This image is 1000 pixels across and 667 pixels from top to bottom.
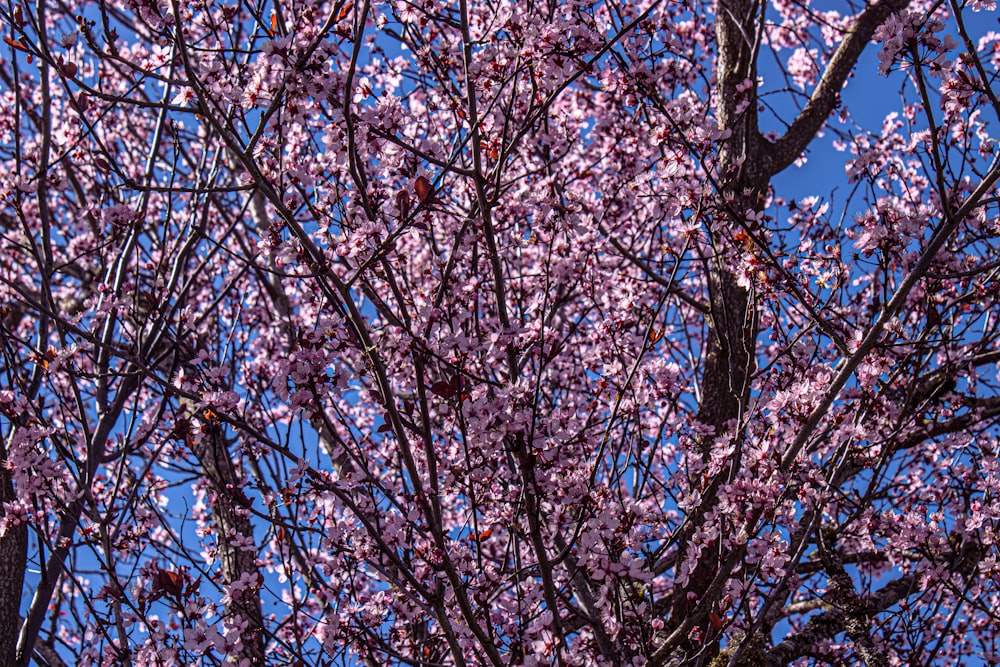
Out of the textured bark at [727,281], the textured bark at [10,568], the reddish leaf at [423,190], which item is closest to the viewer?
the reddish leaf at [423,190]

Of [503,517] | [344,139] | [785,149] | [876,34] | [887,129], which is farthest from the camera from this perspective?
[887,129]

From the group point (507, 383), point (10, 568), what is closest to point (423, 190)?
point (507, 383)

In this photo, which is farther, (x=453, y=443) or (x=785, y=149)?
(x=785, y=149)

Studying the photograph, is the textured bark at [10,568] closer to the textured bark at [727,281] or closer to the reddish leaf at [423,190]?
the reddish leaf at [423,190]

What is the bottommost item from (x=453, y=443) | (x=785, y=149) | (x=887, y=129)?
(x=453, y=443)

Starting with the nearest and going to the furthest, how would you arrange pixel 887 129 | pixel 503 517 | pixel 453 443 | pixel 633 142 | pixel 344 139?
pixel 344 139, pixel 503 517, pixel 453 443, pixel 633 142, pixel 887 129

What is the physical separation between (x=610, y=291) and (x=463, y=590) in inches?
149

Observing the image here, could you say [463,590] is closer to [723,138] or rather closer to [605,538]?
[605,538]

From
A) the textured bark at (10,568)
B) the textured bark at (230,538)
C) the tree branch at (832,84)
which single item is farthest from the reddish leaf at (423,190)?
the tree branch at (832,84)

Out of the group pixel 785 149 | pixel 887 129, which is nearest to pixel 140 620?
pixel 785 149

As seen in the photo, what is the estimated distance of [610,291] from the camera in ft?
20.7

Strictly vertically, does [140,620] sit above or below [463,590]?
above

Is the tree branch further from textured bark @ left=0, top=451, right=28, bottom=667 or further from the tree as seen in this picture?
textured bark @ left=0, top=451, right=28, bottom=667

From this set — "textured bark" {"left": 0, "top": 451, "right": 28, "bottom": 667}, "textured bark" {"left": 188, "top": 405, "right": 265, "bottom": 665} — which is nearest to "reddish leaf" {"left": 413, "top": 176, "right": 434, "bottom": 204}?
"textured bark" {"left": 188, "top": 405, "right": 265, "bottom": 665}
